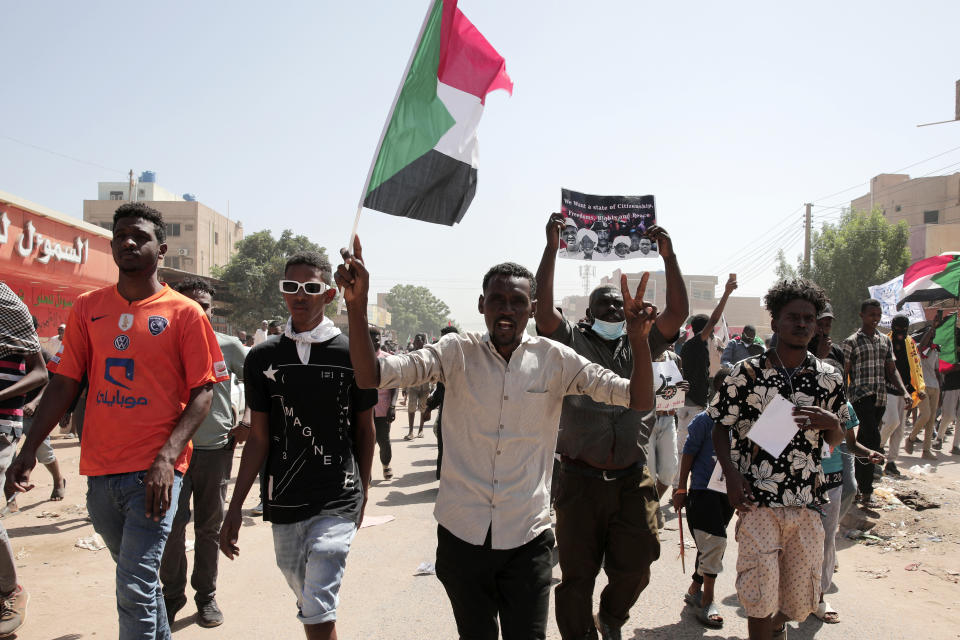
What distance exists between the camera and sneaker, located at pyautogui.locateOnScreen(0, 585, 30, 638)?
167 inches

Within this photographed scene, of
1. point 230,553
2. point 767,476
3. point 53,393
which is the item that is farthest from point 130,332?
point 767,476

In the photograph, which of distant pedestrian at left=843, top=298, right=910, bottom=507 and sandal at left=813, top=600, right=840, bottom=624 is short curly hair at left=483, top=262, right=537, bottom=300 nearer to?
sandal at left=813, top=600, right=840, bottom=624

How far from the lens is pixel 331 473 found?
3.32m

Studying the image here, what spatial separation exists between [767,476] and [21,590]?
184 inches

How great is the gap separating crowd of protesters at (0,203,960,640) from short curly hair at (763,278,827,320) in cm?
1

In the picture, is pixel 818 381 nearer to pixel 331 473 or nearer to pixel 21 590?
pixel 331 473

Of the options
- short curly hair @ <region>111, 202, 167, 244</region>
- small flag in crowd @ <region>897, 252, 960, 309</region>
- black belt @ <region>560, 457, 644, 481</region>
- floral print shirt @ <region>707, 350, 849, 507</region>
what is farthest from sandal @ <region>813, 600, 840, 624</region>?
small flag in crowd @ <region>897, 252, 960, 309</region>

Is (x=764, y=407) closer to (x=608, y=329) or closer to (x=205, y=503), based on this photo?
(x=608, y=329)

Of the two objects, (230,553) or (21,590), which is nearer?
(230,553)

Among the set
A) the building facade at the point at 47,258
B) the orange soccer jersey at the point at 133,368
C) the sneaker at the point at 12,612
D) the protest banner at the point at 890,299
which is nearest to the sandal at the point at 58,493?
the sneaker at the point at 12,612

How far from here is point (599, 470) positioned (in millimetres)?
3861

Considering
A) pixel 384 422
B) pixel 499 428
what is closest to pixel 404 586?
pixel 499 428

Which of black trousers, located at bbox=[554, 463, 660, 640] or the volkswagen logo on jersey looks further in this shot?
black trousers, located at bbox=[554, 463, 660, 640]

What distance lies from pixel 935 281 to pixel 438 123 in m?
11.0
